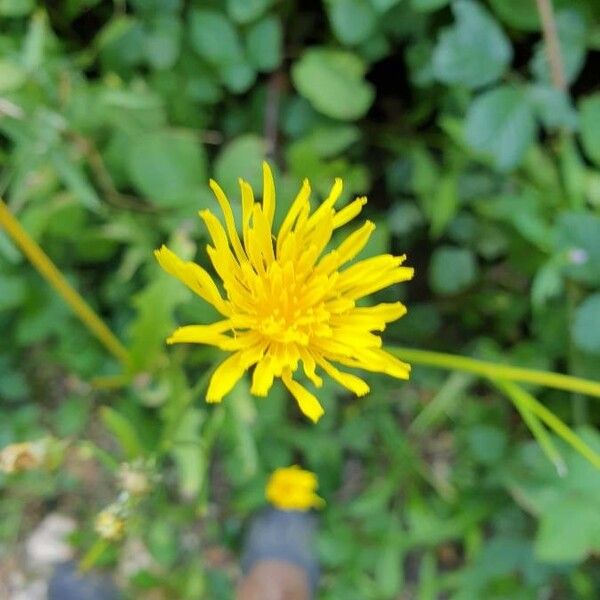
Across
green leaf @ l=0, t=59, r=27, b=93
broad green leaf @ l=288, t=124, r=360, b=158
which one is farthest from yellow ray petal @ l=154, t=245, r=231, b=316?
broad green leaf @ l=288, t=124, r=360, b=158

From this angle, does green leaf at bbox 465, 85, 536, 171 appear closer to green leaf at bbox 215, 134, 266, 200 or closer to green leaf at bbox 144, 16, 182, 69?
green leaf at bbox 215, 134, 266, 200

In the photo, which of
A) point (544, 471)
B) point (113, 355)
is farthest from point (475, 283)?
point (113, 355)

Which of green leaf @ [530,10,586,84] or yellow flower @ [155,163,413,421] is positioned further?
green leaf @ [530,10,586,84]

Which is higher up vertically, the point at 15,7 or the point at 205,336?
the point at 15,7

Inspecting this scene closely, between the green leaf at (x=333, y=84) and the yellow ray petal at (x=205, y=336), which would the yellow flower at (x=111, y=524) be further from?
the green leaf at (x=333, y=84)

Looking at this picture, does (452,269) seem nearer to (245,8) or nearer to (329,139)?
(329,139)

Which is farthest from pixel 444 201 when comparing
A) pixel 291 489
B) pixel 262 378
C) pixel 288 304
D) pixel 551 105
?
pixel 262 378

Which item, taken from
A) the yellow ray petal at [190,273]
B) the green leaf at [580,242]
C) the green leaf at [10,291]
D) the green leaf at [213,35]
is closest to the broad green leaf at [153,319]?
the green leaf at [10,291]
